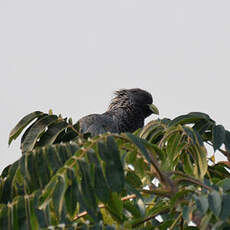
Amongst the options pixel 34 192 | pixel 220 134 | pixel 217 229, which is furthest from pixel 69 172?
pixel 220 134

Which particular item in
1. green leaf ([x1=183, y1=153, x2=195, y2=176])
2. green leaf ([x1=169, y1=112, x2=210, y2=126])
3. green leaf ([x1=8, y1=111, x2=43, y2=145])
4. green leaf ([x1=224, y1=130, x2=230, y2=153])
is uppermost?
green leaf ([x1=8, y1=111, x2=43, y2=145])

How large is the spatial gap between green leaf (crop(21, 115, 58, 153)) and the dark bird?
11.3 feet

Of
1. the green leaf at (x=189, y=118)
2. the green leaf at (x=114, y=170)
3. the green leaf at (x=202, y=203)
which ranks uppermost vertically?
the green leaf at (x=189, y=118)

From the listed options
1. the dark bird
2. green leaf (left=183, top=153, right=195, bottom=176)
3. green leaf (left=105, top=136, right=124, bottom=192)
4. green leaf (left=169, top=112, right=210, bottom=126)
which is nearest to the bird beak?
the dark bird

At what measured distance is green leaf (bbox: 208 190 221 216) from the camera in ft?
9.67

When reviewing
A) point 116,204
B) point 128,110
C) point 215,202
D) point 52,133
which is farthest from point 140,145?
point 128,110

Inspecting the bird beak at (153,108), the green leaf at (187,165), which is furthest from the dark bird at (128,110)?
the green leaf at (187,165)

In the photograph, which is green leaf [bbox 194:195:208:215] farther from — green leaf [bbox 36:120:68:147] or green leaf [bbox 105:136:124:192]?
green leaf [bbox 36:120:68:147]

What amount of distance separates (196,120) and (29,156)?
5.01 feet

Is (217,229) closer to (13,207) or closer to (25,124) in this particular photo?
(13,207)

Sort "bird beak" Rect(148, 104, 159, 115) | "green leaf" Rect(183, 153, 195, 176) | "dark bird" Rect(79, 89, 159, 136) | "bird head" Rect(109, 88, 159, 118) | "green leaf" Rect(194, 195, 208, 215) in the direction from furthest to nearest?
1. "bird beak" Rect(148, 104, 159, 115)
2. "bird head" Rect(109, 88, 159, 118)
3. "dark bird" Rect(79, 89, 159, 136)
4. "green leaf" Rect(183, 153, 195, 176)
5. "green leaf" Rect(194, 195, 208, 215)

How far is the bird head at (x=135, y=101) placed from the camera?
924cm

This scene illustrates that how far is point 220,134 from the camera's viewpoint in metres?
4.17

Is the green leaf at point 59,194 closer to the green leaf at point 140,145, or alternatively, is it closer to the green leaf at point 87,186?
the green leaf at point 87,186
